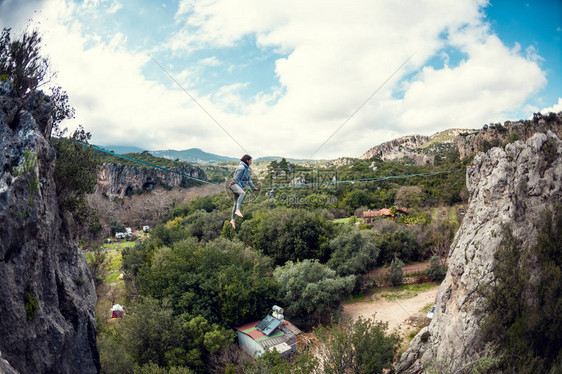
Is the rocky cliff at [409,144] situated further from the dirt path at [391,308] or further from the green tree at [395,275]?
the dirt path at [391,308]

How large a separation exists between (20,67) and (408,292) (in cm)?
2746

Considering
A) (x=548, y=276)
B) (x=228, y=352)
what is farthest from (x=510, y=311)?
(x=228, y=352)

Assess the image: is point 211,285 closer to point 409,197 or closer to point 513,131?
point 513,131

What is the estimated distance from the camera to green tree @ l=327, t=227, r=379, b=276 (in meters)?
26.0

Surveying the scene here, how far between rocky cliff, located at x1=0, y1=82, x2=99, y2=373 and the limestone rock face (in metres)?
12.7

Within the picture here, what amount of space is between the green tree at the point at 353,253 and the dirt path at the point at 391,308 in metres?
2.84

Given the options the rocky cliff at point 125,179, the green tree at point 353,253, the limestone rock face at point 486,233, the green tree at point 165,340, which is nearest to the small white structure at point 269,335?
the green tree at point 165,340

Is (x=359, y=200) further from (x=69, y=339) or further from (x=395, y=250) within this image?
(x=69, y=339)

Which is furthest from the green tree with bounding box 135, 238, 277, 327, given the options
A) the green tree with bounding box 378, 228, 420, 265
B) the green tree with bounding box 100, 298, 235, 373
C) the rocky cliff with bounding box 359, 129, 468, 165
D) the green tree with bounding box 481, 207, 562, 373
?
the rocky cliff with bounding box 359, 129, 468, 165

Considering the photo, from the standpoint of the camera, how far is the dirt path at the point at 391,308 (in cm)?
2106

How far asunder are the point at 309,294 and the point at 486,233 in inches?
466

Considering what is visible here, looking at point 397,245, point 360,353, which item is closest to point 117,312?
point 360,353

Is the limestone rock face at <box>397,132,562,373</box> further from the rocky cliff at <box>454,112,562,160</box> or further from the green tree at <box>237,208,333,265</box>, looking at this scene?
the green tree at <box>237,208,333,265</box>

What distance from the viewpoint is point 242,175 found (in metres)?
9.92
